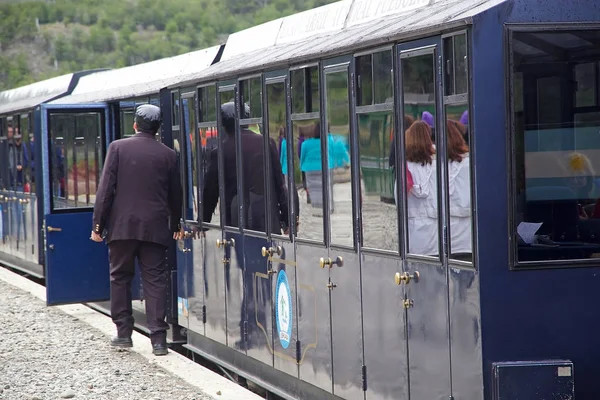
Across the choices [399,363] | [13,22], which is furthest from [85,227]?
[13,22]

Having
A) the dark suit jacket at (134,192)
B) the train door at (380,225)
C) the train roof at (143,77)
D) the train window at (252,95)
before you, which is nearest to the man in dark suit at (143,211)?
the dark suit jacket at (134,192)

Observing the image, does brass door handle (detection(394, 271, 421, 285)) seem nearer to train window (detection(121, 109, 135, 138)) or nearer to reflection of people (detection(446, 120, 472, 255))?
reflection of people (detection(446, 120, 472, 255))

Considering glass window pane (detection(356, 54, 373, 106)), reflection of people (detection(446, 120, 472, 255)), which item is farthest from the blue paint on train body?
glass window pane (detection(356, 54, 373, 106))

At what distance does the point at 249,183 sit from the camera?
8227 mm

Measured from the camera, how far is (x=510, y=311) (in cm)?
496

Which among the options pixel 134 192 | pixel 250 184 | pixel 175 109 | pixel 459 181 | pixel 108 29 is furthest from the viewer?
pixel 108 29

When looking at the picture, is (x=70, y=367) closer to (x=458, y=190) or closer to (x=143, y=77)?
(x=143, y=77)

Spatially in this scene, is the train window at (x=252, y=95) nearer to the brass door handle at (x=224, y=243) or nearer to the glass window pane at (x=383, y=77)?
the brass door handle at (x=224, y=243)

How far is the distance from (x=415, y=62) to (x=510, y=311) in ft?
3.98

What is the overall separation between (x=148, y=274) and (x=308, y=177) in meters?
3.08

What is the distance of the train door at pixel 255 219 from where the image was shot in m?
7.94

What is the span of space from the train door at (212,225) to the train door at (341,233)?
2124 mm

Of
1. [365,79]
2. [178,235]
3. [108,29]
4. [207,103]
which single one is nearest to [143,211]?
[178,235]

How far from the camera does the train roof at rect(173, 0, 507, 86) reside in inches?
213
